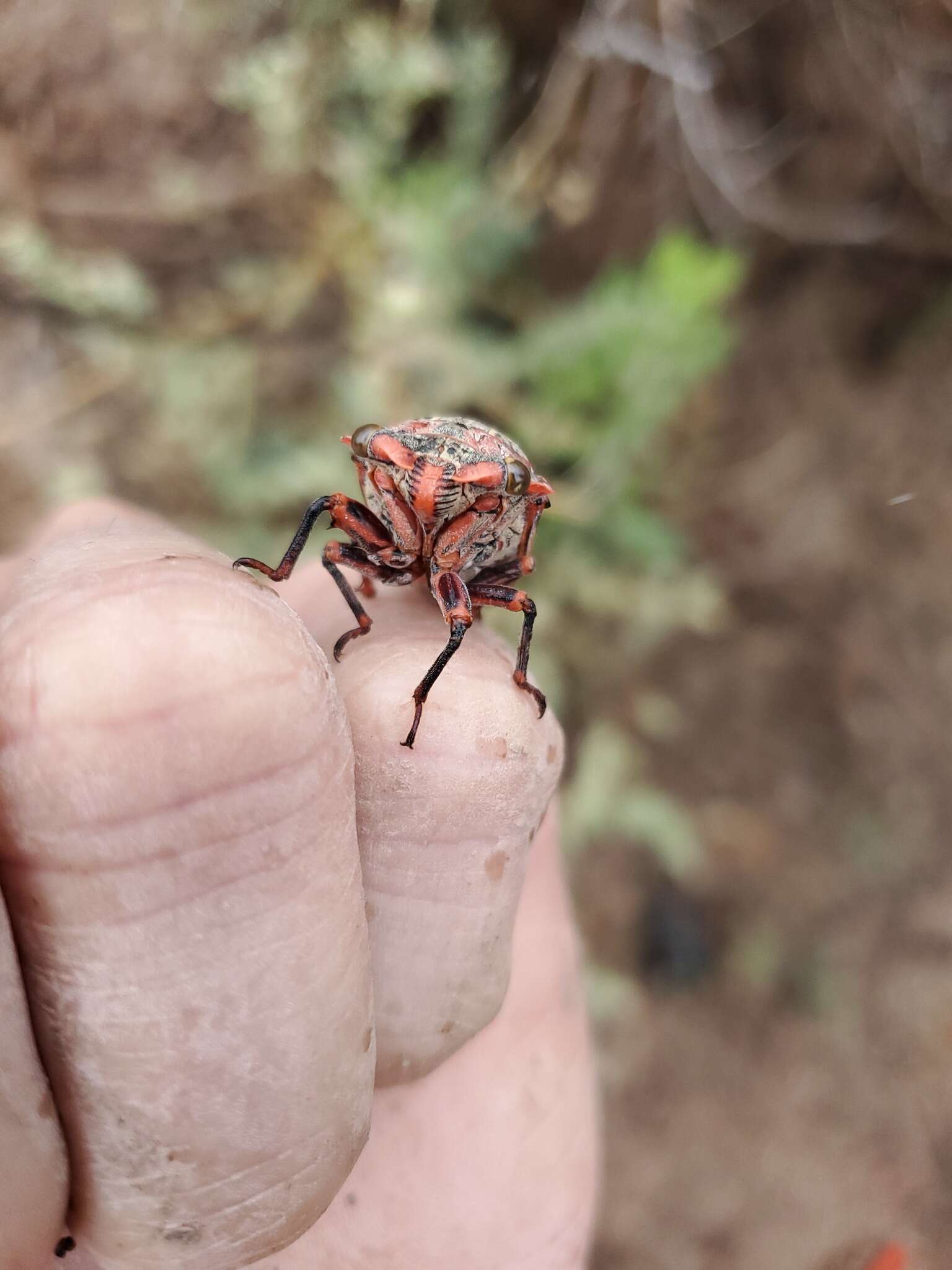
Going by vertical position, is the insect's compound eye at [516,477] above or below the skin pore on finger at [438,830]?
above

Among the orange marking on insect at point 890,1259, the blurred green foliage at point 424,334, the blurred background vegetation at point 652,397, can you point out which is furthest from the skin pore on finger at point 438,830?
the orange marking on insect at point 890,1259

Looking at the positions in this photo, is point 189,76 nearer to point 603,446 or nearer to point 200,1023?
point 603,446

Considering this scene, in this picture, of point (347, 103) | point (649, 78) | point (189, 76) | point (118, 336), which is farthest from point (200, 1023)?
point (649, 78)

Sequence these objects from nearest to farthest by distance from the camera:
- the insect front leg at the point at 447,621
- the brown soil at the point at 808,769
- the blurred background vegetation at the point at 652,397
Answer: the insect front leg at the point at 447,621
the blurred background vegetation at the point at 652,397
the brown soil at the point at 808,769

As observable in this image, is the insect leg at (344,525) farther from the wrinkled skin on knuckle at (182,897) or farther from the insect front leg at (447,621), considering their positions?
the wrinkled skin on knuckle at (182,897)

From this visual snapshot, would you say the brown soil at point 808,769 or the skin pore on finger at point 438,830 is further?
the brown soil at point 808,769

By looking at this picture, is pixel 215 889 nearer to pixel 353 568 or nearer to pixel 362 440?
pixel 353 568

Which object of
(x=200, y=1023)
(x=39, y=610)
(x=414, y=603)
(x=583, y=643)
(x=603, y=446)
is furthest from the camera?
(x=583, y=643)
